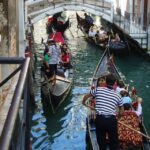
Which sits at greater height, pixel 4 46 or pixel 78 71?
pixel 4 46

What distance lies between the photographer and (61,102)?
20.9 feet

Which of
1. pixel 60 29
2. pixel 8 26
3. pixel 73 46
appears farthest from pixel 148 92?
pixel 60 29

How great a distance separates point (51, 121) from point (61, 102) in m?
0.62

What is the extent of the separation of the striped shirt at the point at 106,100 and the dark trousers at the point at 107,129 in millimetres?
68

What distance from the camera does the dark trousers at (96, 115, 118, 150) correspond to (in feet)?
9.98

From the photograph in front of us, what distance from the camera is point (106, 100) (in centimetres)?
292

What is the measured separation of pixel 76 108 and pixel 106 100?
343cm

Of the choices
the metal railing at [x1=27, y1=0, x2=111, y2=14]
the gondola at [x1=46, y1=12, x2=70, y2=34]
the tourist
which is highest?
the metal railing at [x1=27, y1=0, x2=111, y2=14]

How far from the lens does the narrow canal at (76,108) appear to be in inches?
199

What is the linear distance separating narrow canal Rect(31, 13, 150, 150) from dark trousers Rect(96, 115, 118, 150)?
1.48 metres

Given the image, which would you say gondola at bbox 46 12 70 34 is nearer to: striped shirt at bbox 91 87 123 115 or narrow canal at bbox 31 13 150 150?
narrow canal at bbox 31 13 150 150

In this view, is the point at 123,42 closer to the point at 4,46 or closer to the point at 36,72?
the point at 36,72

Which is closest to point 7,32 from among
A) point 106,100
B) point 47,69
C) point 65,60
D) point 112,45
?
point 47,69

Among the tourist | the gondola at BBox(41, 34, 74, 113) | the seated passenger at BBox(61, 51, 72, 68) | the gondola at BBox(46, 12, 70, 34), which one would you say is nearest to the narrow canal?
the gondola at BBox(41, 34, 74, 113)
